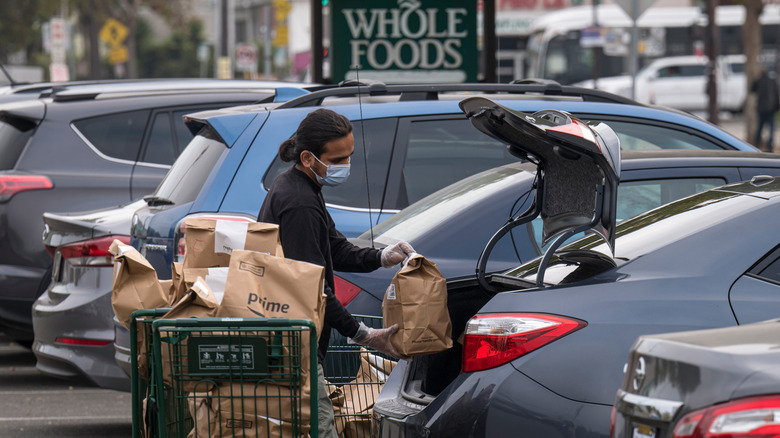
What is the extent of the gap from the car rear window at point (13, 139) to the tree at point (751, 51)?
22354mm

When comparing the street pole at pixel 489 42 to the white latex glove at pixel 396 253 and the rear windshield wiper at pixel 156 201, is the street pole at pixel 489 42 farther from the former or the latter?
the white latex glove at pixel 396 253

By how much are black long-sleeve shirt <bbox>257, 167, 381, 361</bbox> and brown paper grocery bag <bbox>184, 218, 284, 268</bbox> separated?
0.24 meters

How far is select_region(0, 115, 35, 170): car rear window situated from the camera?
329 inches

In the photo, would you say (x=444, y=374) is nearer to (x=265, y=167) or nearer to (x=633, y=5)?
(x=265, y=167)

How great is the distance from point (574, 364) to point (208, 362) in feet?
3.69

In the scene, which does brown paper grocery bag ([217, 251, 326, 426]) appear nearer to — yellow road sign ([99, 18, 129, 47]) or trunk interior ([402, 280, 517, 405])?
trunk interior ([402, 280, 517, 405])

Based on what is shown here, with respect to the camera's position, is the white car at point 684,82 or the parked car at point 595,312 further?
the white car at point 684,82

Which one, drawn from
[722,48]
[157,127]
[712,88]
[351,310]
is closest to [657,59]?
[722,48]

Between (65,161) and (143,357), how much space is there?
15.6 ft

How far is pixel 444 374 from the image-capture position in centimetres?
439

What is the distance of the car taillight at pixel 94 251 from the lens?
7008 millimetres

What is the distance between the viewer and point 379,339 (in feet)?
13.7

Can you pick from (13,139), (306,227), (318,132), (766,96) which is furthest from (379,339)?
(766,96)

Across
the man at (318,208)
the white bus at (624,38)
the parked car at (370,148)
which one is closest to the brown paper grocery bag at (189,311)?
the man at (318,208)
